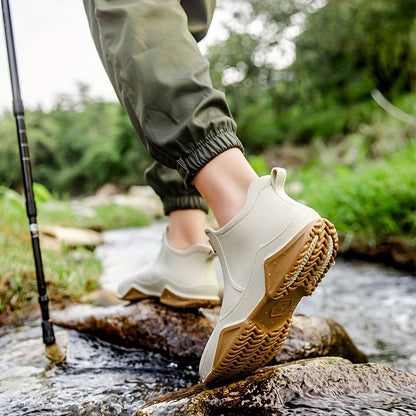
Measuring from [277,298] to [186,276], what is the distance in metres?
0.52

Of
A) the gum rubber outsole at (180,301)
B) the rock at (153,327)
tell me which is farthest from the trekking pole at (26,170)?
the gum rubber outsole at (180,301)

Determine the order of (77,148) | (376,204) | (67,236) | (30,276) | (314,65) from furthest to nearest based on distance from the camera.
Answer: (77,148) < (314,65) < (67,236) < (376,204) < (30,276)

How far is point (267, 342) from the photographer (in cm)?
104

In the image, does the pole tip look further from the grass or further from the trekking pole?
the grass

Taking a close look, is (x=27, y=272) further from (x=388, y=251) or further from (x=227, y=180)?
(x=388, y=251)

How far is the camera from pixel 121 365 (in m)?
1.37

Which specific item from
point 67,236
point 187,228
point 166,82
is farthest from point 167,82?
point 67,236

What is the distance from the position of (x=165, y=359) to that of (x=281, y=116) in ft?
51.2

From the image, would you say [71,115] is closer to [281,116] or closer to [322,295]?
[281,116]

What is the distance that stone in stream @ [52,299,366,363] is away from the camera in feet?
4.65

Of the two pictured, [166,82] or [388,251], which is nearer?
[166,82]

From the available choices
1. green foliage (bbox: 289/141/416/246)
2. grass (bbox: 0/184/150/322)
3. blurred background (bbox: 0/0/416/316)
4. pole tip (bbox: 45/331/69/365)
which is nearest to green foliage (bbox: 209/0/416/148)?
blurred background (bbox: 0/0/416/316)

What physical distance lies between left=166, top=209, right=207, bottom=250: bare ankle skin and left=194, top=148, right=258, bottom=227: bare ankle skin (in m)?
0.44

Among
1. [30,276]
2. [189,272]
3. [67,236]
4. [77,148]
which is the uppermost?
[189,272]
